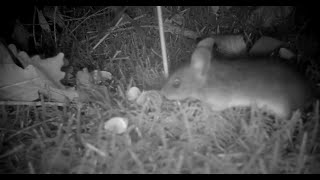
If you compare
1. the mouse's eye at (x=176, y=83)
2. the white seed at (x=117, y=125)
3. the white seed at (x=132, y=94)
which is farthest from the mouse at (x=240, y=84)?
the white seed at (x=117, y=125)

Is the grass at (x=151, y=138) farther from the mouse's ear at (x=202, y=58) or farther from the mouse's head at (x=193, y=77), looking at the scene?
the mouse's ear at (x=202, y=58)

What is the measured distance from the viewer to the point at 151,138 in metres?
1.86

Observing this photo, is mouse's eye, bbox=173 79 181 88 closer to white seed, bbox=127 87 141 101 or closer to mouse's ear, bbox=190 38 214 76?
mouse's ear, bbox=190 38 214 76

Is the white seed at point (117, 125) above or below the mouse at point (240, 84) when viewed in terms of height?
below

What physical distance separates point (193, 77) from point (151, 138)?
56cm

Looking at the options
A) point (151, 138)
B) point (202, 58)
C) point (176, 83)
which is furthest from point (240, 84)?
point (151, 138)

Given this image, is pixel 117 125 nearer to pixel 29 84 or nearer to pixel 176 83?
pixel 176 83

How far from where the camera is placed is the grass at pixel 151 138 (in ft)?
5.41

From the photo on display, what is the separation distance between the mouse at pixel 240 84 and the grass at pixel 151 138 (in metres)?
0.08

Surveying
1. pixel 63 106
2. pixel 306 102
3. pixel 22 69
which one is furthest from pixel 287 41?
pixel 22 69

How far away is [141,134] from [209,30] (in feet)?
4.80

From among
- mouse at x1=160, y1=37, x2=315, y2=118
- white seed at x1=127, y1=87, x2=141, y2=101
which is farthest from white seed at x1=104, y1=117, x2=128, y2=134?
mouse at x1=160, y1=37, x2=315, y2=118

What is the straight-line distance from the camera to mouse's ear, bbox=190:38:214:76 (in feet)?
6.58

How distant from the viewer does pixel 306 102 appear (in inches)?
75.9
